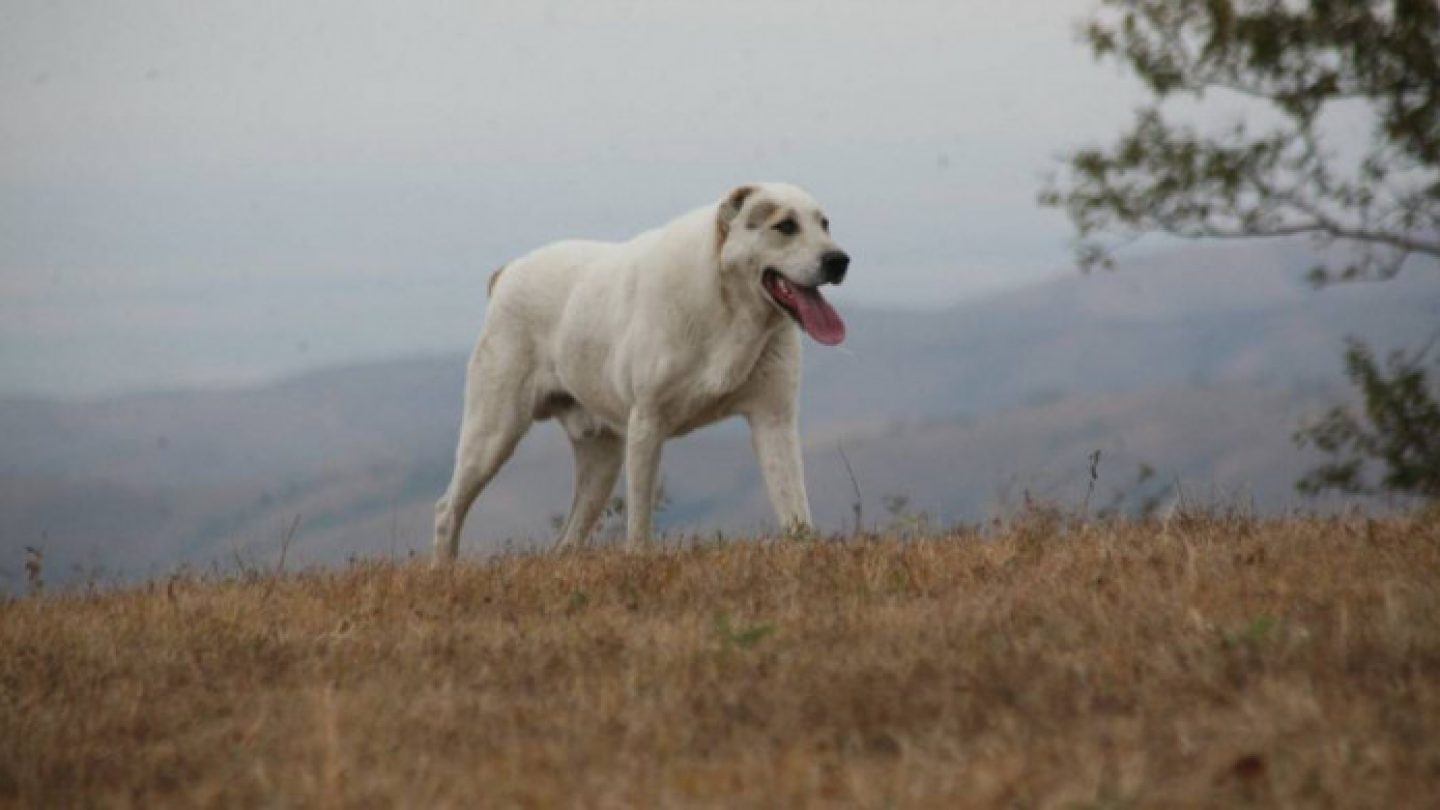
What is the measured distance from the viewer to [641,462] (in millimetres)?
10172

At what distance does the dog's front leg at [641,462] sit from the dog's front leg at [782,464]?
509 mm

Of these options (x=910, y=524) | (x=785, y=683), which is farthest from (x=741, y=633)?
(x=910, y=524)

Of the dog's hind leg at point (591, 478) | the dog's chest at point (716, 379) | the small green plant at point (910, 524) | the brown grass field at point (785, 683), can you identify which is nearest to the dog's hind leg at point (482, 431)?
the dog's hind leg at point (591, 478)

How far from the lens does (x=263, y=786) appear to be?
511 cm

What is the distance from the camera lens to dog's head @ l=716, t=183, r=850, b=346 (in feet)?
31.5

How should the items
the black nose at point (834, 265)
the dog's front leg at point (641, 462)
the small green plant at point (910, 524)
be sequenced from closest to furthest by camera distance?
the small green plant at point (910, 524) → the black nose at point (834, 265) → the dog's front leg at point (641, 462)

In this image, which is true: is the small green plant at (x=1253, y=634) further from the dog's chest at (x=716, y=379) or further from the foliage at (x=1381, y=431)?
the foliage at (x=1381, y=431)

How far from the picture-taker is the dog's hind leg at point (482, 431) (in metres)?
11.3

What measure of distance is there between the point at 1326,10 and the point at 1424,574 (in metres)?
12.2

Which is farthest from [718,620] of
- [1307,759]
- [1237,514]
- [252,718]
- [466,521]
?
[466,521]

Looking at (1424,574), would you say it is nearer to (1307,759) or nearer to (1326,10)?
(1307,759)

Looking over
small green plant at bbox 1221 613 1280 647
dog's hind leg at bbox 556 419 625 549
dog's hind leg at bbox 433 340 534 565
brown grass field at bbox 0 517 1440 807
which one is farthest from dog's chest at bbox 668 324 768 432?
small green plant at bbox 1221 613 1280 647

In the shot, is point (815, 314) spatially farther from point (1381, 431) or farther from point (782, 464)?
point (1381, 431)

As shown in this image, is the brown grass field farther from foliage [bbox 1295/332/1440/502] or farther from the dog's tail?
foliage [bbox 1295/332/1440/502]
